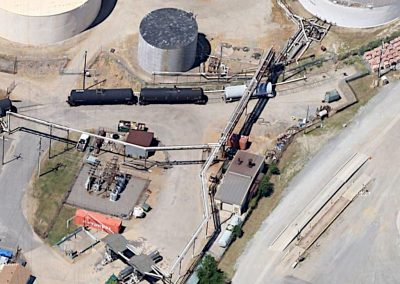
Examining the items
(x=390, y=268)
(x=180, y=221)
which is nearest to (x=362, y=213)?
(x=390, y=268)

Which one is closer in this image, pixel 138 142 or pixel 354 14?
pixel 138 142

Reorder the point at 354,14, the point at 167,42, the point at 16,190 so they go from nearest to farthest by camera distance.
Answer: the point at 16,190 → the point at 167,42 → the point at 354,14

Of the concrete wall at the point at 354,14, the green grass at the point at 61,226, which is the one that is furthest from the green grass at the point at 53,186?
the concrete wall at the point at 354,14

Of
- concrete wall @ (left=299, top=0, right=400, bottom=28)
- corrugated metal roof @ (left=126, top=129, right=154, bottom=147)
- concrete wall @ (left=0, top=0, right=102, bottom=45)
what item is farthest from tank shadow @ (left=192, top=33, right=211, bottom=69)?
concrete wall @ (left=299, top=0, right=400, bottom=28)

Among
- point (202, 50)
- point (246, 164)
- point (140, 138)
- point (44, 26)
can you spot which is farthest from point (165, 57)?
point (246, 164)

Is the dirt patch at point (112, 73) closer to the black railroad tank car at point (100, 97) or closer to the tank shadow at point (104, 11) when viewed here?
the black railroad tank car at point (100, 97)

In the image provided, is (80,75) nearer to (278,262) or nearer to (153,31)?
(153,31)

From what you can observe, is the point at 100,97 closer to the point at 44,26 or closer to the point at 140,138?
the point at 140,138

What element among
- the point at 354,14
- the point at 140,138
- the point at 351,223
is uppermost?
the point at 354,14

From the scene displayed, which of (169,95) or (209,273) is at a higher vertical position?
(209,273)
